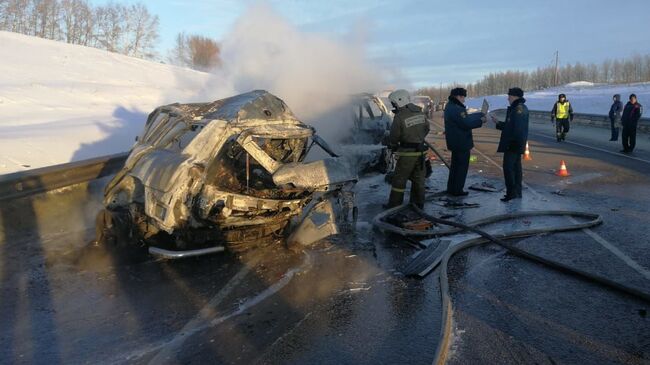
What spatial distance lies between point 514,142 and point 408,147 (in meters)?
2.15

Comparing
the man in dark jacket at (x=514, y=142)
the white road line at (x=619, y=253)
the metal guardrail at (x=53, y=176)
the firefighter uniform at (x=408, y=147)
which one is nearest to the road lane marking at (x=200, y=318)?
the firefighter uniform at (x=408, y=147)

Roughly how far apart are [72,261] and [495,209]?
18.6 feet

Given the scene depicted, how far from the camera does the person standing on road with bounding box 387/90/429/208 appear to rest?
7.18 m

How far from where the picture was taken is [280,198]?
5660 mm

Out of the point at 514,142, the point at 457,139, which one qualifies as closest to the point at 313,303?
the point at 457,139

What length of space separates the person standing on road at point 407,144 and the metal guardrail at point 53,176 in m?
4.60

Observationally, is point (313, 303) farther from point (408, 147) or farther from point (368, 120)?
point (368, 120)

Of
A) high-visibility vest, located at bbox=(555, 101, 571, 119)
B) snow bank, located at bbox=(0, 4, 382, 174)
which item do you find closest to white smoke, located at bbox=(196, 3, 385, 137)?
snow bank, located at bbox=(0, 4, 382, 174)

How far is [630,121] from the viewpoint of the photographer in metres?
14.2

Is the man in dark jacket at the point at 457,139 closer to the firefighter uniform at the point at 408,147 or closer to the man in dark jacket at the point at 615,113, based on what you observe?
the firefighter uniform at the point at 408,147

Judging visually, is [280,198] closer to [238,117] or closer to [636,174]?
[238,117]

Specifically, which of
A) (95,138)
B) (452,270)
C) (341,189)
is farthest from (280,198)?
(95,138)

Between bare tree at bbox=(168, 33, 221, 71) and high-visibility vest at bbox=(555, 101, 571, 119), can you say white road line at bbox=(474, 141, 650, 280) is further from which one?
bare tree at bbox=(168, 33, 221, 71)


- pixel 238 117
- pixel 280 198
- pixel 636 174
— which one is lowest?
pixel 636 174
